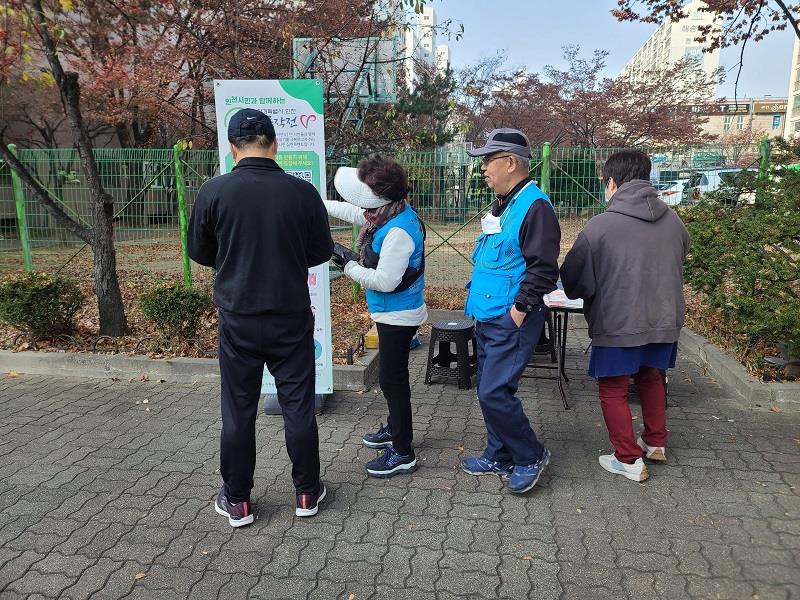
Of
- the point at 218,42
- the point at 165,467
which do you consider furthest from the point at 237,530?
→ the point at 218,42

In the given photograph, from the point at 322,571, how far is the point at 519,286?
1.60 meters

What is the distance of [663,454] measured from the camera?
11.1 feet

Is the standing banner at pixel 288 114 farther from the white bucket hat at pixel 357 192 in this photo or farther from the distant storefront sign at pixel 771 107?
the distant storefront sign at pixel 771 107

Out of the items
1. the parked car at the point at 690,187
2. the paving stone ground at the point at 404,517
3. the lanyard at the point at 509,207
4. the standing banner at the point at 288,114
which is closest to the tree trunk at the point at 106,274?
the paving stone ground at the point at 404,517

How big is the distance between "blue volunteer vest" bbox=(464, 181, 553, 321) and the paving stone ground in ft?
3.48

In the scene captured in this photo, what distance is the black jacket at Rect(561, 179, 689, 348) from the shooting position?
Answer: 302cm

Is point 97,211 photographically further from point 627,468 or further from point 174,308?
point 627,468

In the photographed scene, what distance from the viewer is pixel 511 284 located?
9.43 feet

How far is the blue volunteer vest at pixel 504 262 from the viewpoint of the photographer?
2.81 meters

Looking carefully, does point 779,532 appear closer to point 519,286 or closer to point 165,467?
point 519,286

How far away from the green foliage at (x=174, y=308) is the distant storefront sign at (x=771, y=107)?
227ft

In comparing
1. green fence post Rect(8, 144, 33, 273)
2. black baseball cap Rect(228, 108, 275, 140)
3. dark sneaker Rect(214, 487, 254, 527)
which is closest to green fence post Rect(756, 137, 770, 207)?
black baseball cap Rect(228, 108, 275, 140)

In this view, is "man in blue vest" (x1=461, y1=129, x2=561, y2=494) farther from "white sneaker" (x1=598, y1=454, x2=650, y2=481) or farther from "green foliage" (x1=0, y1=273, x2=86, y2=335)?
"green foliage" (x1=0, y1=273, x2=86, y2=335)

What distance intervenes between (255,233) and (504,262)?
4.01 feet
